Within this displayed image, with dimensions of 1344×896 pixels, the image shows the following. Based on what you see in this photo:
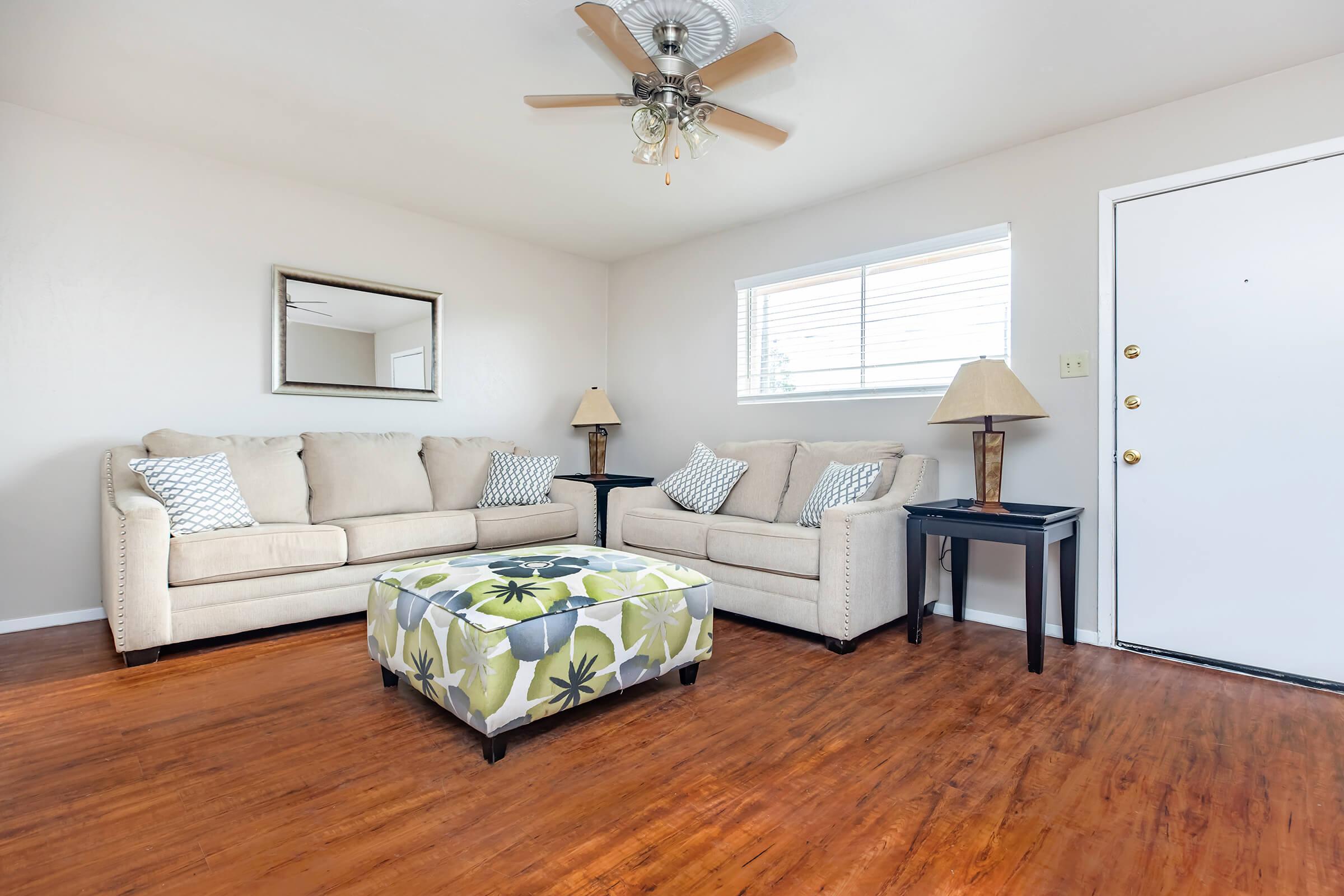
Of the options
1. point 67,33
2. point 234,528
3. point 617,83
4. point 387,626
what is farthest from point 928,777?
point 67,33

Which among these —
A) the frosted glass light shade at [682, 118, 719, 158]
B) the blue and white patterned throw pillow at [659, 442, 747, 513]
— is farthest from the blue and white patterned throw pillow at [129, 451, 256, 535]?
the frosted glass light shade at [682, 118, 719, 158]

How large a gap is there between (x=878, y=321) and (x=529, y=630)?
9.05 feet

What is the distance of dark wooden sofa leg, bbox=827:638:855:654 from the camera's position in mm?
2729

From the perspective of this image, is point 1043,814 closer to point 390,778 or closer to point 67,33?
point 390,778

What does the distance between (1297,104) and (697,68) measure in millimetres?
2303

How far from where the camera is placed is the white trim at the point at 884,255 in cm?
328

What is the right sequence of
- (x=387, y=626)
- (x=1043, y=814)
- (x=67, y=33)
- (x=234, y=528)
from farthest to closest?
(x=234, y=528) < (x=67, y=33) < (x=387, y=626) < (x=1043, y=814)

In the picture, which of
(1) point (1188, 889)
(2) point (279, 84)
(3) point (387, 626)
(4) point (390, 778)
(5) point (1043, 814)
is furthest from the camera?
(2) point (279, 84)

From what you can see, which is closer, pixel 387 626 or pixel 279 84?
pixel 387 626

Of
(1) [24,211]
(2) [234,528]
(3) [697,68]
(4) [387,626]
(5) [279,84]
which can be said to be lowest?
(4) [387,626]

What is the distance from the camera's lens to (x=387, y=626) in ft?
7.09

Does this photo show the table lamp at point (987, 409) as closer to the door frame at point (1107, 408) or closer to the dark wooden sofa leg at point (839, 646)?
the door frame at point (1107, 408)

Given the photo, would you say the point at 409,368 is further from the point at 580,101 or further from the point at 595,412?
the point at 580,101

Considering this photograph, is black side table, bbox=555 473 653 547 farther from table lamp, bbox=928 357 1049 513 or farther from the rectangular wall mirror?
table lamp, bbox=928 357 1049 513
